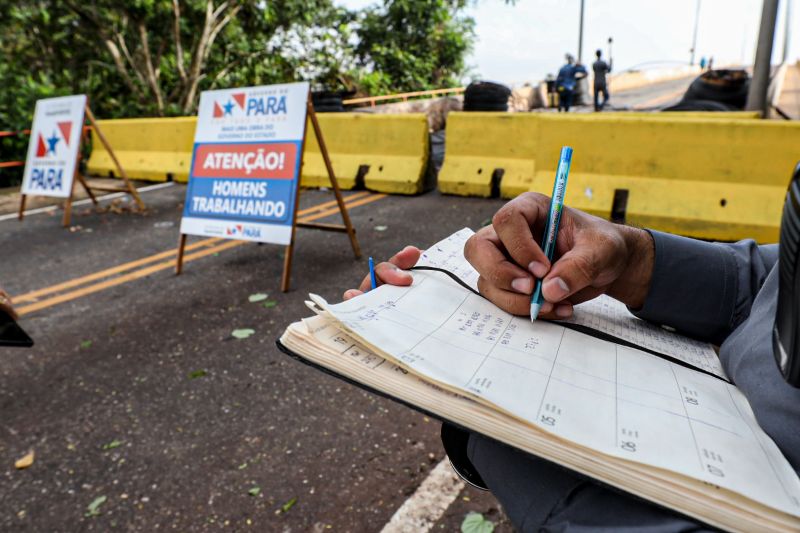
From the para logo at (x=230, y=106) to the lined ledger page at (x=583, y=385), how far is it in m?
3.71

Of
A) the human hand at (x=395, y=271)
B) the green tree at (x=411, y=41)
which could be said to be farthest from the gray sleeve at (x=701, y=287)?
the green tree at (x=411, y=41)

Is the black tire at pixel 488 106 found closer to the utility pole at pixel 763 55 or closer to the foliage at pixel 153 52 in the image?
the utility pole at pixel 763 55

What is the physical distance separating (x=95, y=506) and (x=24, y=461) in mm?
517

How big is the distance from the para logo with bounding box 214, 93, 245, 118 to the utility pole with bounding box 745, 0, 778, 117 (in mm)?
6911

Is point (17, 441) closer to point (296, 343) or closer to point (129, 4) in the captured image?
point (296, 343)

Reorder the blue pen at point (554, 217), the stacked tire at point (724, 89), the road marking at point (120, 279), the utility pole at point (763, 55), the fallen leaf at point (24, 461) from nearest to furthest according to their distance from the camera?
the blue pen at point (554, 217), the fallen leaf at point (24, 461), the road marking at point (120, 279), the utility pole at point (763, 55), the stacked tire at point (724, 89)

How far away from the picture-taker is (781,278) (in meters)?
0.63

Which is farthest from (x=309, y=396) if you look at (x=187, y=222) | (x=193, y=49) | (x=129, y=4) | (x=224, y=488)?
(x=193, y=49)

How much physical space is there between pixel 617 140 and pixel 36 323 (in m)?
5.11

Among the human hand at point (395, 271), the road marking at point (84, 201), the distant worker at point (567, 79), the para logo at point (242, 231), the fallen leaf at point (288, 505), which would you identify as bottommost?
the fallen leaf at point (288, 505)

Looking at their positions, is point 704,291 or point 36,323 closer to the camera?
point 704,291

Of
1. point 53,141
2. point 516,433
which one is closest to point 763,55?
point 516,433

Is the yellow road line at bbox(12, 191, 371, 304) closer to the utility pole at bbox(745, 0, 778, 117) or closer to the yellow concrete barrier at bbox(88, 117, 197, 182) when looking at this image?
the yellow concrete barrier at bbox(88, 117, 197, 182)

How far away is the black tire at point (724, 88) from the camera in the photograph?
993 centimetres
